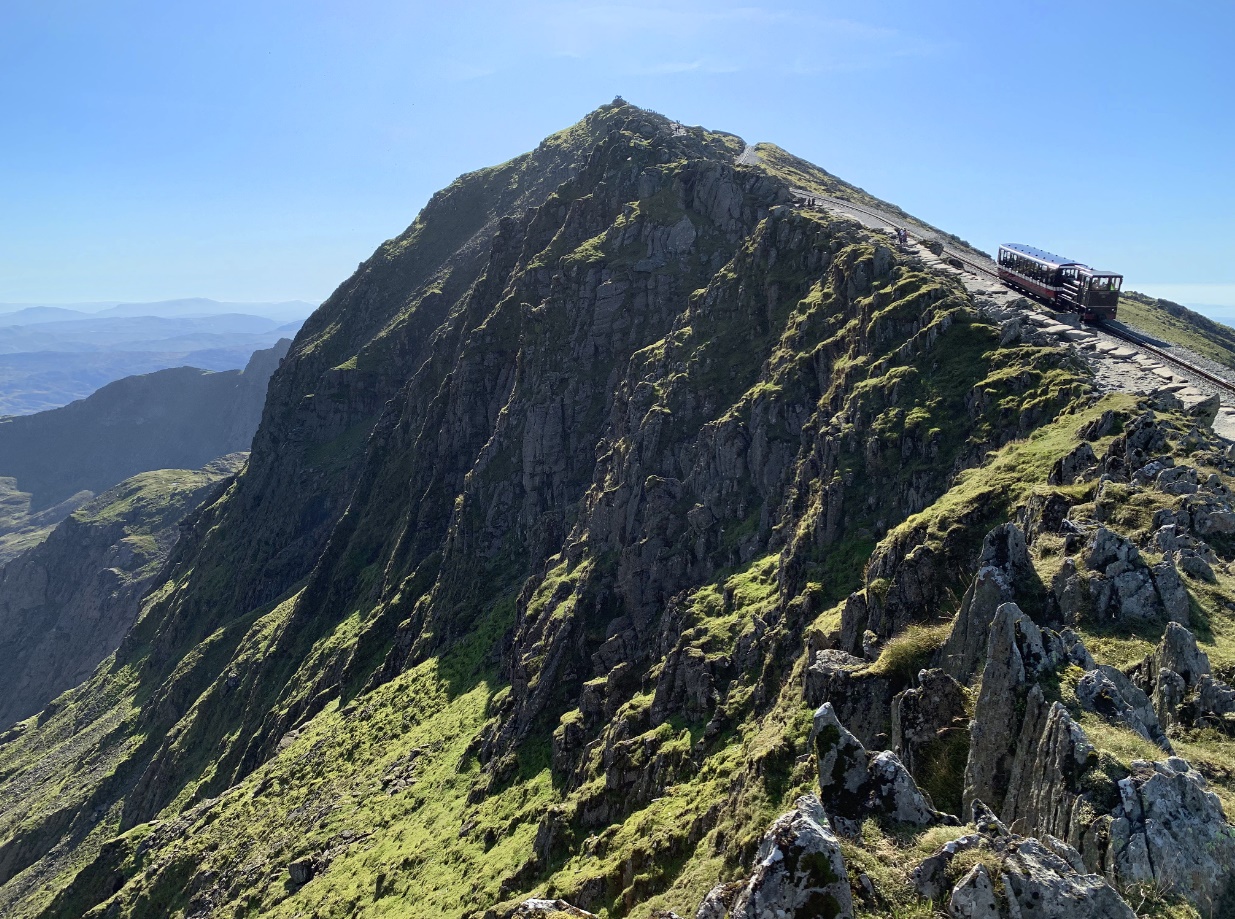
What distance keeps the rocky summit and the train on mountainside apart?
750 centimetres

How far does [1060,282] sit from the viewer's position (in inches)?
2354

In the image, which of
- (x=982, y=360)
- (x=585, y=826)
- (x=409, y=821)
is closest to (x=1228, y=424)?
(x=982, y=360)

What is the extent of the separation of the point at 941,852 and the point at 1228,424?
3770 cm

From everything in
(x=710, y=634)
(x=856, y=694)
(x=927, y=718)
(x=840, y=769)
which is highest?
(x=840, y=769)

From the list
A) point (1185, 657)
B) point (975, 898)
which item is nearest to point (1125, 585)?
point (1185, 657)

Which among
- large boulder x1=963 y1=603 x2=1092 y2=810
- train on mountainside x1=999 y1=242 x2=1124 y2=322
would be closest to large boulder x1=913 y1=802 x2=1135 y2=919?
large boulder x1=963 y1=603 x2=1092 y2=810

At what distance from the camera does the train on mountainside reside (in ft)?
182

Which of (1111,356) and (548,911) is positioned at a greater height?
(1111,356)

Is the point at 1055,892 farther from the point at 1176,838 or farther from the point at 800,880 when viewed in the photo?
the point at 800,880

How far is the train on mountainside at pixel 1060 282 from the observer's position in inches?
2188

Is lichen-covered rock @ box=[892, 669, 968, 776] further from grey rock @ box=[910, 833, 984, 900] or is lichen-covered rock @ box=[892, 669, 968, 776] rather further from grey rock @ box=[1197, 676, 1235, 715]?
grey rock @ box=[910, 833, 984, 900]

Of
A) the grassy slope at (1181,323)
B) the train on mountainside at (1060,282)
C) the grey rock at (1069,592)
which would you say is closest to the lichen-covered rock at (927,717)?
the grey rock at (1069,592)

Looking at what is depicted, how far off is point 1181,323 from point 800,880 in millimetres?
147766

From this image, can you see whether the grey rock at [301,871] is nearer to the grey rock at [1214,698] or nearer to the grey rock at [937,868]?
the grey rock at [937,868]
